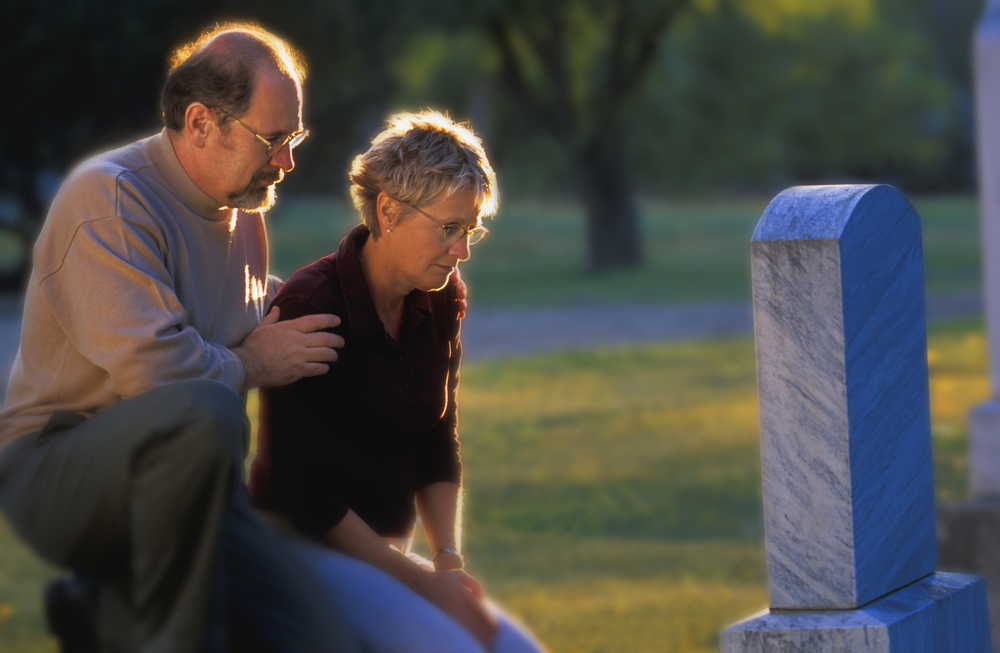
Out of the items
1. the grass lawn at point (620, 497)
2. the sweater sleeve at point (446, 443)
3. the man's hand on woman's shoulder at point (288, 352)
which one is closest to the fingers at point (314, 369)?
the man's hand on woman's shoulder at point (288, 352)

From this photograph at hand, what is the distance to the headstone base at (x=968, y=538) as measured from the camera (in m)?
5.61

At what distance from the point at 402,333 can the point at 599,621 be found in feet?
9.02

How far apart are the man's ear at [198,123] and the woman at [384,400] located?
32 centimetres

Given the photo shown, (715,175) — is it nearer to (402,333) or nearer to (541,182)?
(541,182)

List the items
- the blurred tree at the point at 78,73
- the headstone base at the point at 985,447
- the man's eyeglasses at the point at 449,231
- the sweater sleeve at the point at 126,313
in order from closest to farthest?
1. the sweater sleeve at the point at 126,313
2. the man's eyeglasses at the point at 449,231
3. the headstone base at the point at 985,447
4. the blurred tree at the point at 78,73

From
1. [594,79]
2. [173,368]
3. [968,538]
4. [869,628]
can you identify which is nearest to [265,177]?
[173,368]

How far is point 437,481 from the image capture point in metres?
2.95

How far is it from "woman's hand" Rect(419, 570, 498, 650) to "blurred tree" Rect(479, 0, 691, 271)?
70.3 feet

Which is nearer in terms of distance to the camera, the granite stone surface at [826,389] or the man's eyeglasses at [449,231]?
the granite stone surface at [826,389]

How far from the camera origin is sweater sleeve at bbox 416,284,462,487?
292 centimetres

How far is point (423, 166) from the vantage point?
2.64 meters

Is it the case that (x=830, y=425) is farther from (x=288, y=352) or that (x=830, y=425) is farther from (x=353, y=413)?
(x=288, y=352)

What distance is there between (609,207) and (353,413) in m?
25.6

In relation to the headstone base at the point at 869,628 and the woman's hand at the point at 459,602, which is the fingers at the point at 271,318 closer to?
the woman's hand at the point at 459,602
